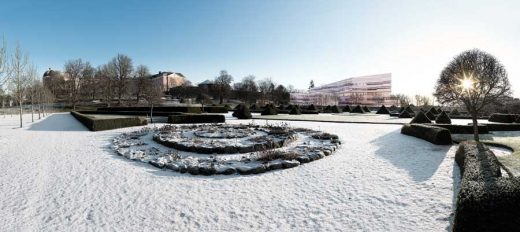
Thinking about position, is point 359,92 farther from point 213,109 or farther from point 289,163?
point 289,163

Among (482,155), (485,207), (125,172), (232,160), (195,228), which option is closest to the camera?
(485,207)

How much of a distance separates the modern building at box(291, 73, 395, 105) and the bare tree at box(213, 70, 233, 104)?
3495 centimetres

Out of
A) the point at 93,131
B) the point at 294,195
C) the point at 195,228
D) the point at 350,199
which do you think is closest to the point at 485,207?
the point at 350,199

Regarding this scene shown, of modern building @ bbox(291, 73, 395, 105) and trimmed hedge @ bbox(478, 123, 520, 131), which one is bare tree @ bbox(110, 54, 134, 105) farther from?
modern building @ bbox(291, 73, 395, 105)

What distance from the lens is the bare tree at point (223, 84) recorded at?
261 feet

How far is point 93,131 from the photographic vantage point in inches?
750

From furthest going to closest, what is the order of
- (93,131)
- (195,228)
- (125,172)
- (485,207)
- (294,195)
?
(93,131)
(125,172)
(294,195)
(195,228)
(485,207)

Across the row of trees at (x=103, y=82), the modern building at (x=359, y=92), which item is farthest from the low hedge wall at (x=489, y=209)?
the modern building at (x=359, y=92)

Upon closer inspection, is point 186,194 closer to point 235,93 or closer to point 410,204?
point 410,204

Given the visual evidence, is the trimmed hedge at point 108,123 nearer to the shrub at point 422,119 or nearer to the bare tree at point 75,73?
the shrub at point 422,119

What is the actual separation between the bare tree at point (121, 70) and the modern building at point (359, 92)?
64.2 meters

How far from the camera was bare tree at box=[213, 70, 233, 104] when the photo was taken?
7957 centimetres

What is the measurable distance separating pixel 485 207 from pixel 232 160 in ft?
23.3

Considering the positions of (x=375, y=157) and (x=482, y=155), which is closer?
(x=482, y=155)
